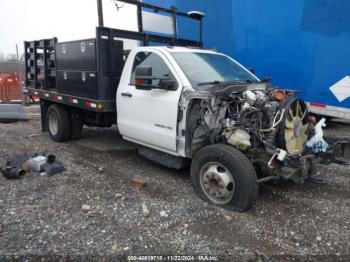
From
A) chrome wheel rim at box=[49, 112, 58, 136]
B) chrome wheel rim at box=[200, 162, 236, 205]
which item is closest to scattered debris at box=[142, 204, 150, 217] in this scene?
chrome wheel rim at box=[200, 162, 236, 205]

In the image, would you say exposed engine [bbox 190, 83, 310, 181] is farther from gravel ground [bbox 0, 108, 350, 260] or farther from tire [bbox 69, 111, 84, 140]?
tire [bbox 69, 111, 84, 140]

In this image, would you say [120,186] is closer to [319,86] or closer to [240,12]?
[319,86]

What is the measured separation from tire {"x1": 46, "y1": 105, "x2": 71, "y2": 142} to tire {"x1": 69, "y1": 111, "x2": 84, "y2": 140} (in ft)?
0.30

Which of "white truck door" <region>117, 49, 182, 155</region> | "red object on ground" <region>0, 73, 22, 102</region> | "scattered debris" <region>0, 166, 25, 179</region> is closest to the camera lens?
"white truck door" <region>117, 49, 182, 155</region>

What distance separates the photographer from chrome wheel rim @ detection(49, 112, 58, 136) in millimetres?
7004

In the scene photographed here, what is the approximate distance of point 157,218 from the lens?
367cm

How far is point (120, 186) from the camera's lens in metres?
4.60

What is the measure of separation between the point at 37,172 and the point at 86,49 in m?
2.22

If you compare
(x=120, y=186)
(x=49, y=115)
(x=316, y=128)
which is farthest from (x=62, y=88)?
(x=316, y=128)

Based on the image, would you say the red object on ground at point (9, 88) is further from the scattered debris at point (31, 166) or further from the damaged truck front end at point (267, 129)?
the damaged truck front end at point (267, 129)

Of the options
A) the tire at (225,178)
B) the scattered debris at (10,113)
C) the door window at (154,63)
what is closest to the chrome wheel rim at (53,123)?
the door window at (154,63)

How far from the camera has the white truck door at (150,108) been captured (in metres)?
4.51

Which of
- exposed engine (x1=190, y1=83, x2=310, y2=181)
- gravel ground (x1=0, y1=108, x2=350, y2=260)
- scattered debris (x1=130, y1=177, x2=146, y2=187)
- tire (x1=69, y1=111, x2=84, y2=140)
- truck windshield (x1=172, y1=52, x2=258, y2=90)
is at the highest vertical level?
truck windshield (x1=172, y1=52, x2=258, y2=90)

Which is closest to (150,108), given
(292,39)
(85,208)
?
(85,208)
